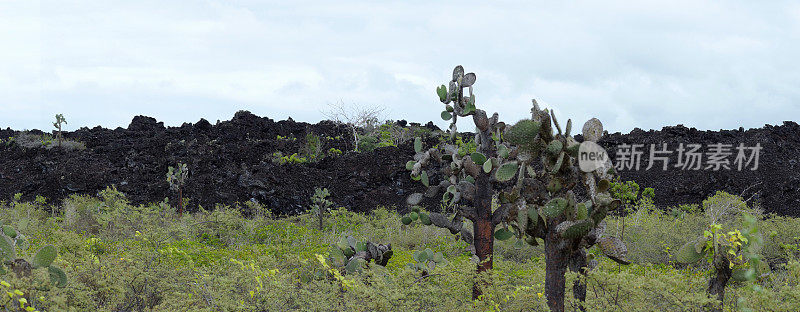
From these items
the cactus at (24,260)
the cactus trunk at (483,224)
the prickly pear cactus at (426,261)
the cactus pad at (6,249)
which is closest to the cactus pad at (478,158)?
the cactus trunk at (483,224)

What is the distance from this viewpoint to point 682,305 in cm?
400

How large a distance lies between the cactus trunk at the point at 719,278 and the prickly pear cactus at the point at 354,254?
2859 mm

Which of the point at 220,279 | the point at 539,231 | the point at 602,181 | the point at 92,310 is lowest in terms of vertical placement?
the point at 92,310

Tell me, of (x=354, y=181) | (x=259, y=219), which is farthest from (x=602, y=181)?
(x=354, y=181)

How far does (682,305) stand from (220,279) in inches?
138

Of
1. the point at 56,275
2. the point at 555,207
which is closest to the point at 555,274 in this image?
the point at 555,207

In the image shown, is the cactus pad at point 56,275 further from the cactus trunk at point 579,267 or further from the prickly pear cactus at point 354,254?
the cactus trunk at point 579,267

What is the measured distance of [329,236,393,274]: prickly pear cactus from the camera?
5.59m

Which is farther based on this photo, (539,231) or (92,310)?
(92,310)

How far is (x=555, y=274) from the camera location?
14.5ft

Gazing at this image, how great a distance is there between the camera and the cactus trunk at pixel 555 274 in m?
4.39

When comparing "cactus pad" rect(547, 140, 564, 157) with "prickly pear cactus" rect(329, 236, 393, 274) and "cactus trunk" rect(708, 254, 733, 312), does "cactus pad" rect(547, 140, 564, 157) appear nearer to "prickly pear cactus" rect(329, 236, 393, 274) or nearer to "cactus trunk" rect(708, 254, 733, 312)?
"cactus trunk" rect(708, 254, 733, 312)

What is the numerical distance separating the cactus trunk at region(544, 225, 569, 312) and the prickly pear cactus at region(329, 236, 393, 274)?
1828mm

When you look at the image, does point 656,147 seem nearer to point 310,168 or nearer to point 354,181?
point 354,181
